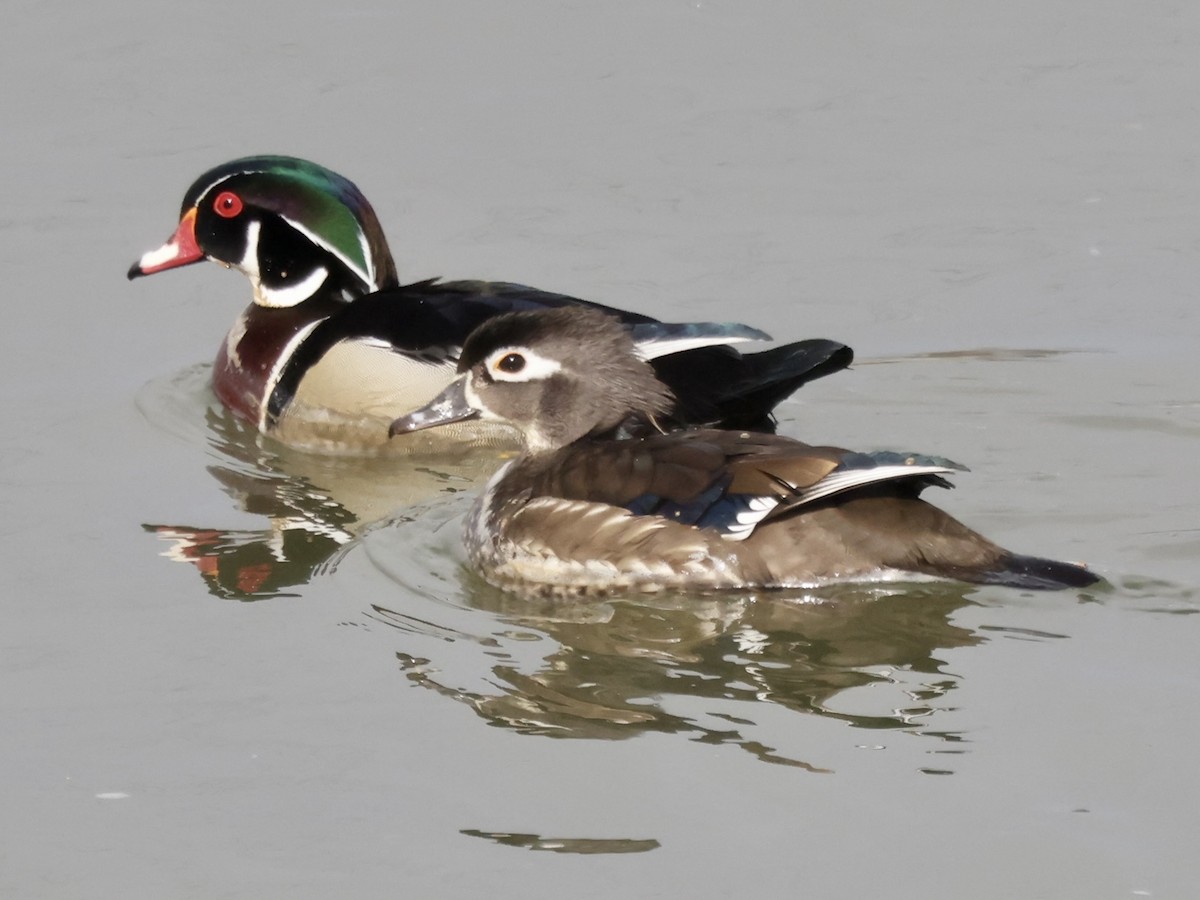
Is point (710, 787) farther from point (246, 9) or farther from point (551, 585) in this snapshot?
point (246, 9)

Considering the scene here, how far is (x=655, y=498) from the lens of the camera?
22.7 feet

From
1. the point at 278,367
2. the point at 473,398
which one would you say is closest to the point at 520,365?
the point at 473,398

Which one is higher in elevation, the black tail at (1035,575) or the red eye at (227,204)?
the red eye at (227,204)

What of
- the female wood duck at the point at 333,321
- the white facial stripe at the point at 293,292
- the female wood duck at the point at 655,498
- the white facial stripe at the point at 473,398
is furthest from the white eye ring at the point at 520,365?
the white facial stripe at the point at 293,292

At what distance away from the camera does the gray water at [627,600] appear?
549cm

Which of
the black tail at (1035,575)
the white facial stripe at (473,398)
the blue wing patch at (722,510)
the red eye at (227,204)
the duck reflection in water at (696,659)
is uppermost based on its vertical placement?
the red eye at (227,204)

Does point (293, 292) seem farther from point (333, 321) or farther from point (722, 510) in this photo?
point (722, 510)

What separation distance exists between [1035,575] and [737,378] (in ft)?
5.88

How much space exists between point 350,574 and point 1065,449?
2929 millimetres

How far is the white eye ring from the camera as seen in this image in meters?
7.55

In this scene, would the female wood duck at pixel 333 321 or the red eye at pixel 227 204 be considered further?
the red eye at pixel 227 204

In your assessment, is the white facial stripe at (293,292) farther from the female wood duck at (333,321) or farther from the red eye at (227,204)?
the red eye at (227,204)

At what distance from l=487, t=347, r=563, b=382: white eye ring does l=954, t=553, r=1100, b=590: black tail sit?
179 centimetres

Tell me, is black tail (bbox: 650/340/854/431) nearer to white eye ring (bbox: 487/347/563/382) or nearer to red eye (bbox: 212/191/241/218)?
white eye ring (bbox: 487/347/563/382)
